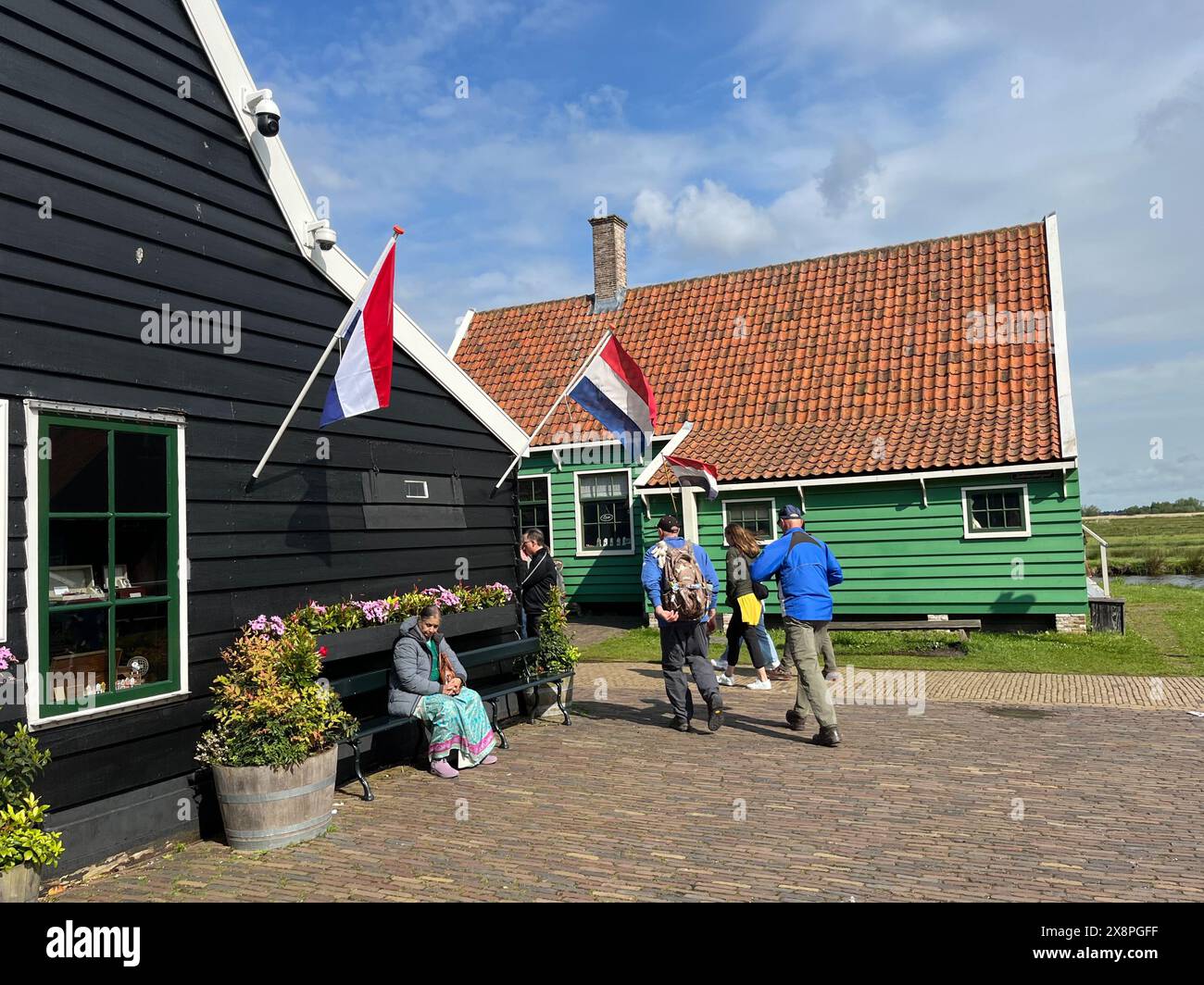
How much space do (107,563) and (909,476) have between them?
12105 mm

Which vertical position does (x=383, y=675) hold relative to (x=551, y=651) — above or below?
above

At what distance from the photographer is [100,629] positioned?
18.4ft

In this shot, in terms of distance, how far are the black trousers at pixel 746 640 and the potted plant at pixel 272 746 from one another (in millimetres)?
5953

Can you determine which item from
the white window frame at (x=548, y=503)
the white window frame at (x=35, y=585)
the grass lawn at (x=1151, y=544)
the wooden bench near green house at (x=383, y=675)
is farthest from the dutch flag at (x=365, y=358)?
the grass lawn at (x=1151, y=544)

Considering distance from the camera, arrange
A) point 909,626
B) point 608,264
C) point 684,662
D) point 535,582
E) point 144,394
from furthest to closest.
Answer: point 608,264
point 909,626
point 535,582
point 684,662
point 144,394

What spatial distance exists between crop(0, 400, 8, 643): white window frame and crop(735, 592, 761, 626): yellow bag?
7.61 meters

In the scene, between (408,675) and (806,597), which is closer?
(408,675)

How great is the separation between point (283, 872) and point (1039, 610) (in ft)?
41.4

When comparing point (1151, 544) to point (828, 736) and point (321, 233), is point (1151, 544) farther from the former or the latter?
point (321, 233)

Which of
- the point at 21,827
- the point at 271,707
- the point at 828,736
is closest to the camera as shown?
the point at 21,827

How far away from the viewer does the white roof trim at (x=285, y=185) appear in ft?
21.6

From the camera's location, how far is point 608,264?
21.4m

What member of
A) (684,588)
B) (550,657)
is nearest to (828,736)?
(684,588)

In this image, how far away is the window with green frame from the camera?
17.3 feet
